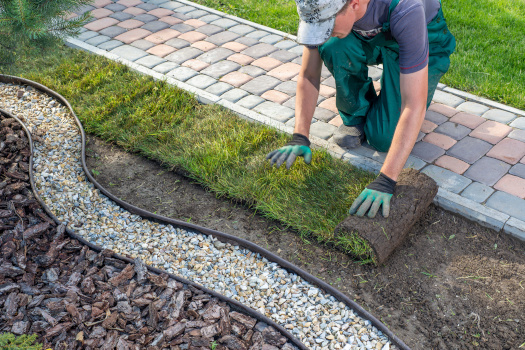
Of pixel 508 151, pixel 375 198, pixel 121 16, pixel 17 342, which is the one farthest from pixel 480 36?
pixel 17 342

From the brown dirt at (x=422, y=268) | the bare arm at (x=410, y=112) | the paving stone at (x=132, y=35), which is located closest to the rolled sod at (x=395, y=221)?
the brown dirt at (x=422, y=268)

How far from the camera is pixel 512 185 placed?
369cm

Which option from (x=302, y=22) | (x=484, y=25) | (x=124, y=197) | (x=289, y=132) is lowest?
(x=124, y=197)

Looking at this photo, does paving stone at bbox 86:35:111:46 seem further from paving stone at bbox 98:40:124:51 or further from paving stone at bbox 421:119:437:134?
paving stone at bbox 421:119:437:134

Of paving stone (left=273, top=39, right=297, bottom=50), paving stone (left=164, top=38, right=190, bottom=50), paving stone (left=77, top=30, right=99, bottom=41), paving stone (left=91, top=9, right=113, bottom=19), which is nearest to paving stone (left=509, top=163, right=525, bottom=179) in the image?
paving stone (left=273, top=39, right=297, bottom=50)

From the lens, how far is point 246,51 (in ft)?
17.9

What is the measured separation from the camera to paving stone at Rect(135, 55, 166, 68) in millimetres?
5176

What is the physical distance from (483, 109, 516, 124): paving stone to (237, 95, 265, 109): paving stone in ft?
6.70

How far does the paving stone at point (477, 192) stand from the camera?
357 centimetres

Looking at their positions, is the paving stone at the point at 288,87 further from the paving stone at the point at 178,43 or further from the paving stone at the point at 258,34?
the paving stone at the point at 178,43

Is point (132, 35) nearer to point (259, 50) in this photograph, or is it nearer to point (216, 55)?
point (216, 55)

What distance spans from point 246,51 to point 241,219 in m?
2.54

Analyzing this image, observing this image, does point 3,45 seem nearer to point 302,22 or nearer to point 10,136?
point 10,136

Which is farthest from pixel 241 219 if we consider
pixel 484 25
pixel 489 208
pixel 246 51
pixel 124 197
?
pixel 484 25
